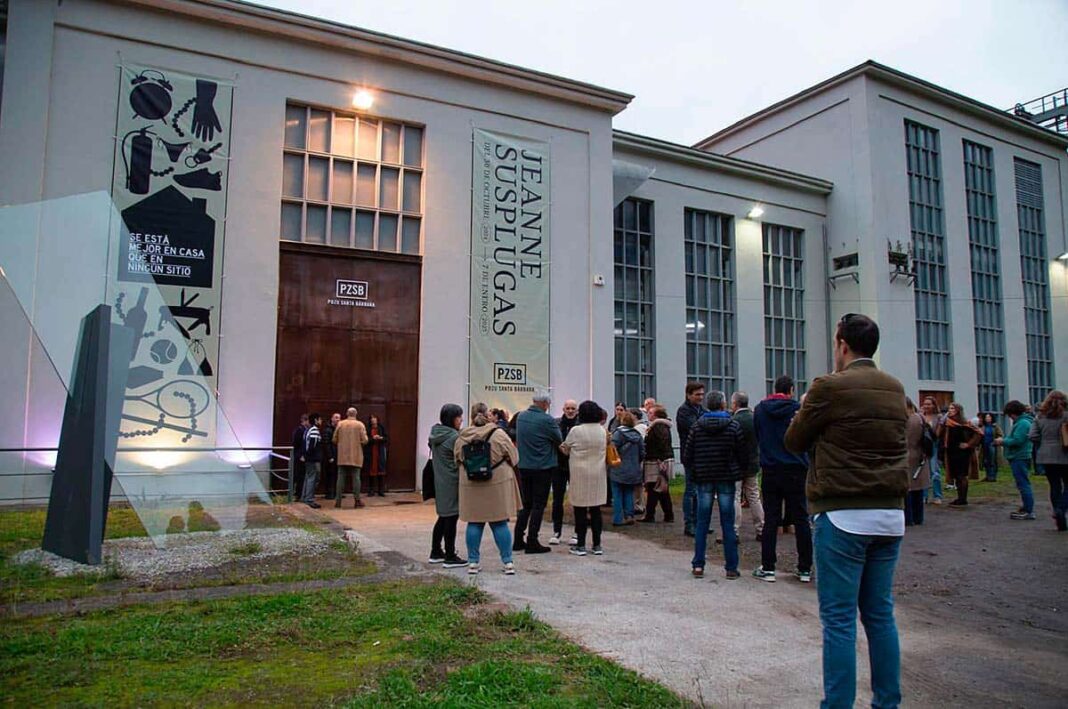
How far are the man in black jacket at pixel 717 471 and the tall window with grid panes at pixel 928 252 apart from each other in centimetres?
1974

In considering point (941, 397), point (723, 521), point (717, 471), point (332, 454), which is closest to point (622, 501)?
point (723, 521)

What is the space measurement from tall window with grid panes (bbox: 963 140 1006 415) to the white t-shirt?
2614 cm

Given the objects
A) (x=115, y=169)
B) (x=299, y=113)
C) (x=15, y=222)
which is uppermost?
(x=299, y=113)

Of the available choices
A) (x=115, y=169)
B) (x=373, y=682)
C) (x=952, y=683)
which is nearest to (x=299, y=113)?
(x=115, y=169)

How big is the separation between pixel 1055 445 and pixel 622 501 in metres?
5.70

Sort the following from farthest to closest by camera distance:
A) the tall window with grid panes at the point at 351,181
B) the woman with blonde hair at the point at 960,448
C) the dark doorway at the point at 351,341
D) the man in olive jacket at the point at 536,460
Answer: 1. the tall window with grid panes at the point at 351,181
2. the dark doorway at the point at 351,341
3. the woman with blonde hair at the point at 960,448
4. the man in olive jacket at the point at 536,460

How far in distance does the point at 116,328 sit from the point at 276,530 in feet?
11.3

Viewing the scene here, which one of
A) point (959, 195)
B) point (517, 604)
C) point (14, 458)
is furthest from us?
point (959, 195)

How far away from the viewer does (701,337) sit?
70.9 feet

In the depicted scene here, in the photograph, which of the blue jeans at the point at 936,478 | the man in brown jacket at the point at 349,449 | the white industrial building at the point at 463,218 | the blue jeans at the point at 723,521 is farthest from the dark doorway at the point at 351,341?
the blue jeans at the point at 936,478

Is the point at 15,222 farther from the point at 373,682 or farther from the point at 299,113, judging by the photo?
the point at 299,113

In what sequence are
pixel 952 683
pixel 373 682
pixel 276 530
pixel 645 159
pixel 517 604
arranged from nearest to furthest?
pixel 373 682
pixel 952 683
pixel 517 604
pixel 276 530
pixel 645 159

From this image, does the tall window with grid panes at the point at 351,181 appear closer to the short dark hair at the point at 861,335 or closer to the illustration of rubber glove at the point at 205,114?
the illustration of rubber glove at the point at 205,114

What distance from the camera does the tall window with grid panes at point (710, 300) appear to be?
2155 centimetres
